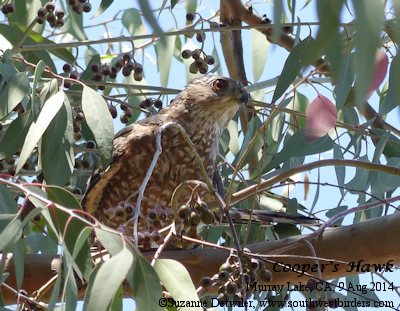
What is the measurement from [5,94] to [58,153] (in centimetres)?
34

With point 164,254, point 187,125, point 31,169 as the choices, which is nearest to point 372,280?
point 164,254

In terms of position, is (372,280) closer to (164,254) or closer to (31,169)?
(164,254)

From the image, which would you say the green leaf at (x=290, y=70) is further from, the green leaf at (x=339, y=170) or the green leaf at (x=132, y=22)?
the green leaf at (x=132, y=22)

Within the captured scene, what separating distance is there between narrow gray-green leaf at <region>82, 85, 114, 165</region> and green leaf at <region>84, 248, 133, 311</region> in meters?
0.86

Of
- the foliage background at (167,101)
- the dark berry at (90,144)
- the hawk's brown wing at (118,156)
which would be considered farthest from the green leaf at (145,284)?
the hawk's brown wing at (118,156)

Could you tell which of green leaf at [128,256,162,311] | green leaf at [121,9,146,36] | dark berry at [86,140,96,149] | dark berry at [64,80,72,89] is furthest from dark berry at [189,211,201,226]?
green leaf at [121,9,146,36]

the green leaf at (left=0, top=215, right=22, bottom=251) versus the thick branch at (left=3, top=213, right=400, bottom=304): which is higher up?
the thick branch at (left=3, top=213, right=400, bottom=304)

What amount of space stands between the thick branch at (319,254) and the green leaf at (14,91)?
19.0 inches

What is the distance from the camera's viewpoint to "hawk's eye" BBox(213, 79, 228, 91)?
12.2 ft

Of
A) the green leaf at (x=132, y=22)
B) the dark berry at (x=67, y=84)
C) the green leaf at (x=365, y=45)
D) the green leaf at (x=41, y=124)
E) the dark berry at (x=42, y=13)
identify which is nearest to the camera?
the green leaf at (x=365, y=45)

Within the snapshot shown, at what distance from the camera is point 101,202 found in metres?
3.60

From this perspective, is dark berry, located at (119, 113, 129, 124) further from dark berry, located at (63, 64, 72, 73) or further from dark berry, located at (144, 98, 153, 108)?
dark berry, located at (63, 64, 72, 73)

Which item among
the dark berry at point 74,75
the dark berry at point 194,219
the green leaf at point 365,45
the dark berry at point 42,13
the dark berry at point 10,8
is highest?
the dark berry at point 10,8

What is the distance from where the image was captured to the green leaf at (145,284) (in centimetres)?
173
